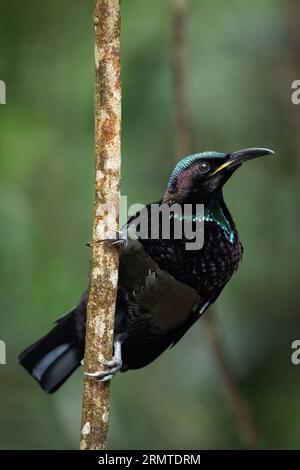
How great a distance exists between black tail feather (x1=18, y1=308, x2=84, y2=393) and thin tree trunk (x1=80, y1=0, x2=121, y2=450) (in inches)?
43.1

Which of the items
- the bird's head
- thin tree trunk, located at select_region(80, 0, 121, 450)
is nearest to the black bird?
the bird's head

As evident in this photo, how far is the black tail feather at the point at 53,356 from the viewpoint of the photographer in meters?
4.86

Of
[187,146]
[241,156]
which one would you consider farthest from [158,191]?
[241,156]

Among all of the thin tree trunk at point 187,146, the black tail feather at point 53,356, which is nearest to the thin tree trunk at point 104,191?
the black tail feather at point 53,356

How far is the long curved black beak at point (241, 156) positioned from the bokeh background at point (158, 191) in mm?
1608

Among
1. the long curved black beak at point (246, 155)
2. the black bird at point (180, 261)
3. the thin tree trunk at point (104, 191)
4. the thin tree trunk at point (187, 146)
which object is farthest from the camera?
the thin tree trunk at point (187, 146)

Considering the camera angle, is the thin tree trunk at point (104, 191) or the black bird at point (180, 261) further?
the black bird at point (180, 261)

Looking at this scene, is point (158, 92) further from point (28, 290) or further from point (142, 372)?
point (142, 372)

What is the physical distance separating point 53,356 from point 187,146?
149 cm

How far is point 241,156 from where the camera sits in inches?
169

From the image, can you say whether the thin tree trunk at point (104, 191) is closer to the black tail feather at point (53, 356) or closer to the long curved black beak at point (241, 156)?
the long curved black beak at point (241, 156)

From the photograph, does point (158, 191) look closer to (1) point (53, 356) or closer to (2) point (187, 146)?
(2) point (187, 146)

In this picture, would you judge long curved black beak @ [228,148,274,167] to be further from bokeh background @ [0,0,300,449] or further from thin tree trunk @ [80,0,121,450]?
bokeh background @ [0,0,300,449]

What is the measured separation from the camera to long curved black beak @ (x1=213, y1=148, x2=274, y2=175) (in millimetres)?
4207
